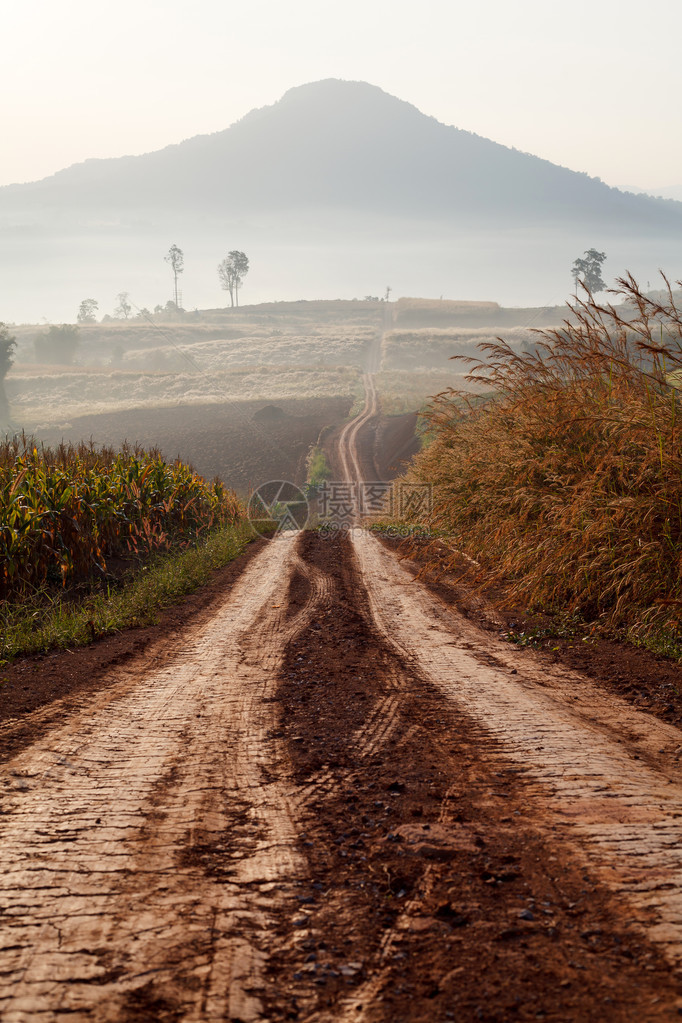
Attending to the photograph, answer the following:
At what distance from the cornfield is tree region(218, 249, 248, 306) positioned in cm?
14438

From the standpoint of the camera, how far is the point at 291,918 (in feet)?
7.29

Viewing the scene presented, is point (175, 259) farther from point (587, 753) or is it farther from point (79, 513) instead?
point (587, 753)

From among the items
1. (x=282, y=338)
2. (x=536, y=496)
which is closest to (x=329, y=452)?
(x=536, y=496)

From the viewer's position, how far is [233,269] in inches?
6068

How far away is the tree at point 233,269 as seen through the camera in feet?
495

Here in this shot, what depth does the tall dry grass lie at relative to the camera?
5781 mm

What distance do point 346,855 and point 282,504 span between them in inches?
1075

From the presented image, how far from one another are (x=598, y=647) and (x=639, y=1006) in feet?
→ 14.1

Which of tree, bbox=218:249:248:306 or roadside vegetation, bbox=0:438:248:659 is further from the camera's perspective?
tree, bbox=218:249:248:306

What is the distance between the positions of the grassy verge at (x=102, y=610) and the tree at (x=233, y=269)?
149m

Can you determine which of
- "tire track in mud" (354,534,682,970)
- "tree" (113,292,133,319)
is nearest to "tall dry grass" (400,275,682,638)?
"tire track in mud" (354,534,682,970)

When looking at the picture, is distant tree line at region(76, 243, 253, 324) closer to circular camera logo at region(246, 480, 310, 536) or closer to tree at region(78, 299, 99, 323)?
tree at region(78, 299, 99, 323)

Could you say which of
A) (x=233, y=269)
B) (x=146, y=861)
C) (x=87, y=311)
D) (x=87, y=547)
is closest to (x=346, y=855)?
(x=146, y=861)

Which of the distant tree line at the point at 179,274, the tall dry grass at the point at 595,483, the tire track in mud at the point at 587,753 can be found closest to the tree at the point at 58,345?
the distant tree line at the point at 179,274
